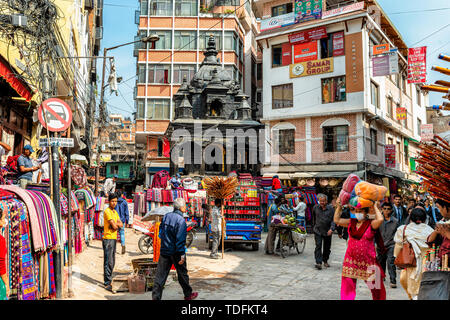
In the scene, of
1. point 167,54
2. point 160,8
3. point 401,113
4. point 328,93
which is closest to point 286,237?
point 328,93

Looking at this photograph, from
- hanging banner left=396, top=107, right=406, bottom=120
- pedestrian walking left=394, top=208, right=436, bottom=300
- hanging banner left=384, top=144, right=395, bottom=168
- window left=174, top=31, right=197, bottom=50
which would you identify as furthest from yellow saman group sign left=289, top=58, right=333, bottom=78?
pedestrian walking left=394, top=208, right=436, bottom=300

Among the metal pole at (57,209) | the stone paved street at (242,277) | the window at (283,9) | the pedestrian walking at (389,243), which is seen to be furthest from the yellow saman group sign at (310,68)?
the metal pole at (57,209)

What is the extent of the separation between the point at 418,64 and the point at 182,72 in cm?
2231

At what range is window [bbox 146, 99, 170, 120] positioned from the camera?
3675 centimetres

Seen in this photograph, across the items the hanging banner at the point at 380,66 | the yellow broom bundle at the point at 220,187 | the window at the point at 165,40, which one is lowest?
the yellow broom bundle at the point at 220,187

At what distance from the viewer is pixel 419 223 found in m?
5.61

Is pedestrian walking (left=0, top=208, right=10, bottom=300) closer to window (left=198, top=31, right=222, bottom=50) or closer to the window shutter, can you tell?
the window shutter

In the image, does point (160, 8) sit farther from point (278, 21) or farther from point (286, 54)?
point (286, 54)

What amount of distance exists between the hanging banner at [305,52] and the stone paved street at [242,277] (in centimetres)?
1719

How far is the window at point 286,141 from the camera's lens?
25828 mm

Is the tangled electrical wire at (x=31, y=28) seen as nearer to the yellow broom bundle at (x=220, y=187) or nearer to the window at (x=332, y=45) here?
the yellow broom bundle at (x=220, y=187)
